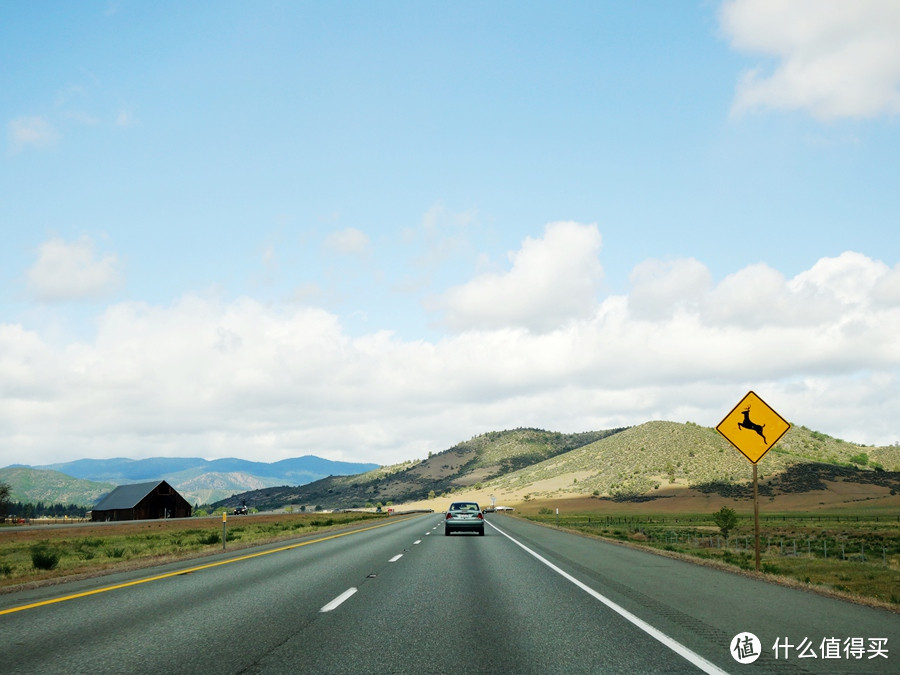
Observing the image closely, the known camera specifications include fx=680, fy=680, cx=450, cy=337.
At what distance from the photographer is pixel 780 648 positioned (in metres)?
7.24

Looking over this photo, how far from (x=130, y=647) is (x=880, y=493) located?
372ft

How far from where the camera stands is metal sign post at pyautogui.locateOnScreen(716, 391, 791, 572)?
15898 mm

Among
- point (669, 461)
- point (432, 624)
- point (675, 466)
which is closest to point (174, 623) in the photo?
point (432, 624)

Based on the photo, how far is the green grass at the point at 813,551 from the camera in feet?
52.0

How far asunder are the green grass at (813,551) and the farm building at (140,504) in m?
62.6

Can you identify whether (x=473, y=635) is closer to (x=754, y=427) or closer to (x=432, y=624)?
(x=432, y=624)

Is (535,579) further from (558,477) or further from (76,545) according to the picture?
(558,477)

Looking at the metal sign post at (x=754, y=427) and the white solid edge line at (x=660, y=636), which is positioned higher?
the metal sign post at (x=754, y=427)

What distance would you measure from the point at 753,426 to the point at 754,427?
0.03m

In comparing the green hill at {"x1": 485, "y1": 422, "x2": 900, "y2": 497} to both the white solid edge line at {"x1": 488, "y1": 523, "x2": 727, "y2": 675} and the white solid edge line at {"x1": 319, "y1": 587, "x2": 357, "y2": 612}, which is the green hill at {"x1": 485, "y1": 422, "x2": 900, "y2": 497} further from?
the white solid edge line at {"x1": 319, "y1": 587, "x2": 357, "y2": 612}

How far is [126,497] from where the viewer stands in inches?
3541

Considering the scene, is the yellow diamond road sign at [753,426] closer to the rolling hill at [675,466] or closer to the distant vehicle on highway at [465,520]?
the distant vehicle on highway at [465,520]

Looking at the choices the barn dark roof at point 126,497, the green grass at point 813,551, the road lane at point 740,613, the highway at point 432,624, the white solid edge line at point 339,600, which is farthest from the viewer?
the barn dark roof at point 126,497

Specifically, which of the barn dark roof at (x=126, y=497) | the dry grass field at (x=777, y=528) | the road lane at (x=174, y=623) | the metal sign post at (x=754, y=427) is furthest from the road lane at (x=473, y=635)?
the barn dark roof at (x=126, y=497)
